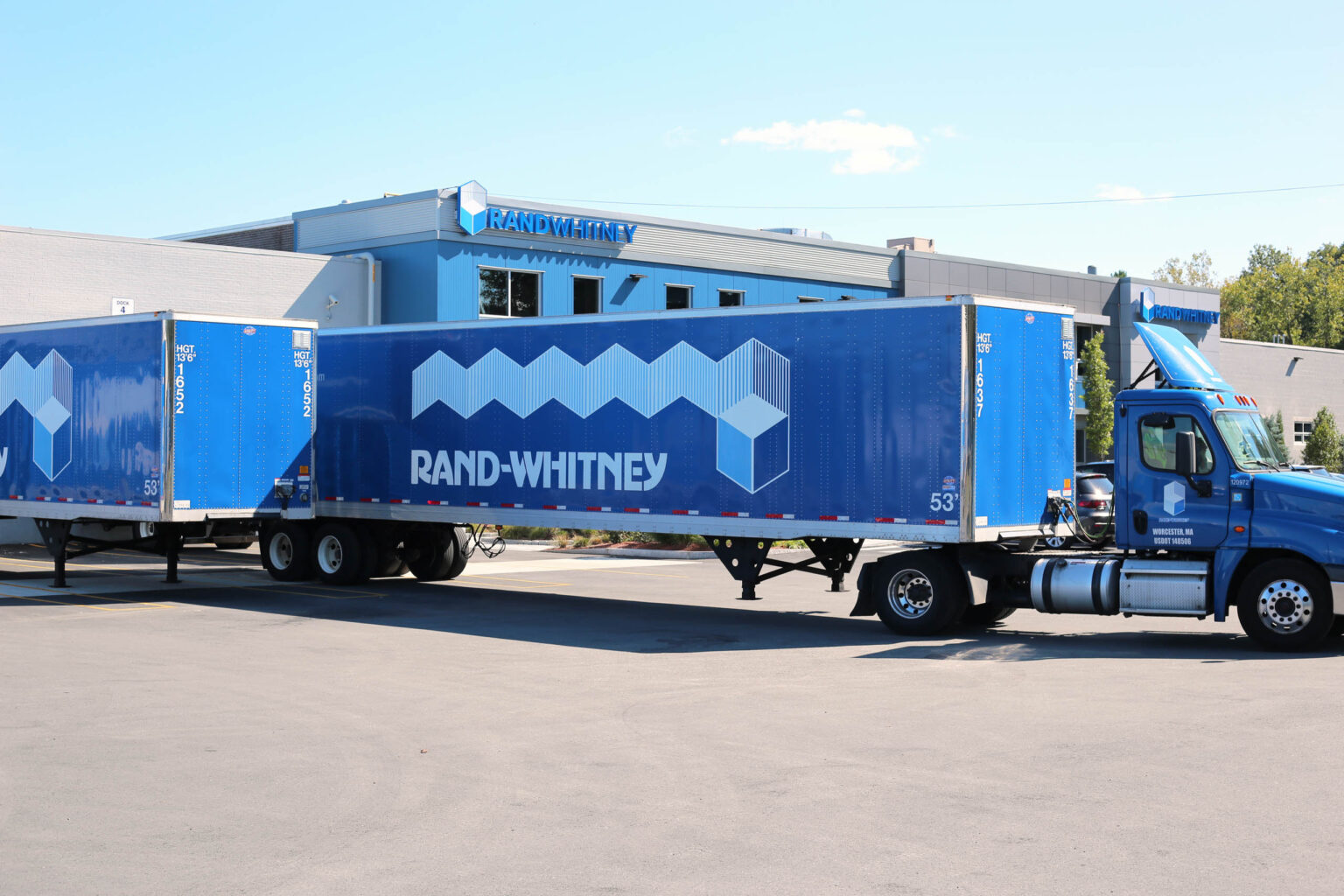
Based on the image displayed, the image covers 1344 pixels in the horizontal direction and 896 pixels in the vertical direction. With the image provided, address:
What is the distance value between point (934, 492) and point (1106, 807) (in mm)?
7700

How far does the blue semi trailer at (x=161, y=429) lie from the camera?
19.4m

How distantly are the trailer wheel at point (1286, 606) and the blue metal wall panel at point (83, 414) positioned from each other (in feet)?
46.3

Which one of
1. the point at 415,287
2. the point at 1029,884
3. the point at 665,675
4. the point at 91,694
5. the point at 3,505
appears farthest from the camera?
the point at 415,287

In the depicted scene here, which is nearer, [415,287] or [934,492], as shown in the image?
[934,492]

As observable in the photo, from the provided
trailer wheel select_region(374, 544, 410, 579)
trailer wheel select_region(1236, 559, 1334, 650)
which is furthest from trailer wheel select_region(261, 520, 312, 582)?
trailer wheel select_region(1236, 559, 1334, 650)

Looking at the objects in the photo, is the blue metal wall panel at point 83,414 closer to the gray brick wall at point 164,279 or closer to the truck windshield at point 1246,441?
the gray brick wall at point 164,279

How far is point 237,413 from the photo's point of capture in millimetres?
19875

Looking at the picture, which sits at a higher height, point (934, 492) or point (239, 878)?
point (934, 492)

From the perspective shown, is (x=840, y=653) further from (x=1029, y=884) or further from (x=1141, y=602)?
(x=1029, y=884)

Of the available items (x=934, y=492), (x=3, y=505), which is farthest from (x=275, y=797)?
(x=3, y=505)

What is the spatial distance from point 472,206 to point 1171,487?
2167 cm

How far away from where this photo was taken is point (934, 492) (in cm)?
1530

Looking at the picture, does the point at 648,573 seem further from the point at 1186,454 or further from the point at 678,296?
the point at 678,296

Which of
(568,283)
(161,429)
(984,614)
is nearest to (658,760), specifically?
(984,614)
